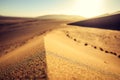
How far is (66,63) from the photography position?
32.1ft

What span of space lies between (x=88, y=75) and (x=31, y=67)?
3239 mm

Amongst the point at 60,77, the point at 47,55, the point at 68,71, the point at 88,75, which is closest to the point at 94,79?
the point at 88,75

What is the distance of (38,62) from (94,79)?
10.8ft

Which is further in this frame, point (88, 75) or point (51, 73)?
point (88, 75)

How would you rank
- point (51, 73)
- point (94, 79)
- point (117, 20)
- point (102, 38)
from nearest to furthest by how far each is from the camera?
point (51, 73) → point (94, 79) → point (102, 38) → point (117, 20)

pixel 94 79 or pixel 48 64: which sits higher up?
pixel 48 64

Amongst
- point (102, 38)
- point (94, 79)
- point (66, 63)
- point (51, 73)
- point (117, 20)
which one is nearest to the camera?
point (51, 73)

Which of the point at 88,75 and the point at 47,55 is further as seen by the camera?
the point at 47,55

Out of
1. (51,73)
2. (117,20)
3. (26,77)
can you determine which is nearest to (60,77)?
(51,73)

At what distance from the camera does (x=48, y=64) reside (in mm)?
8727

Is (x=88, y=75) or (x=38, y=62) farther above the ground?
(x=38, y=62)

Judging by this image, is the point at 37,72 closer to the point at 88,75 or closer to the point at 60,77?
the point at 60,77

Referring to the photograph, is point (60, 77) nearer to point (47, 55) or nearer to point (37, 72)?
point (37, 72)

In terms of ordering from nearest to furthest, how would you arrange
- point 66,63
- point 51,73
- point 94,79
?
point 51,73, point 94,79, point 66,63
